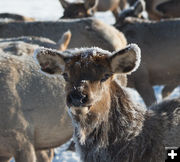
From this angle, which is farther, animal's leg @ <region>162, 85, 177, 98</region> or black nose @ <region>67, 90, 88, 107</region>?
animal's leg @ <region>162, 85, 177, 98</region>

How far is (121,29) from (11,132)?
13.6 feet

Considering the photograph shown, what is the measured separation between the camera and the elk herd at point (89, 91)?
3559 millimetres

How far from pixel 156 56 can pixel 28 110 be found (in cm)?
375

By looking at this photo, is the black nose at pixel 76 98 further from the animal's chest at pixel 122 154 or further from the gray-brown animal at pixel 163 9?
the gray-brown animal at pixel 163 9

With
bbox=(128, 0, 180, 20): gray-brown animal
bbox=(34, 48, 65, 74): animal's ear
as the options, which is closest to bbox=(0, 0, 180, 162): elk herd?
bbox=(34, 48, 65, 74): animal's ear

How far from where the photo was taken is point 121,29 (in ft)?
28.9

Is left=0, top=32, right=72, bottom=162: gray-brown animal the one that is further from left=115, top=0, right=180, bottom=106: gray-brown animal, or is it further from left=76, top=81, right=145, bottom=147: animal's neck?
left=115, top=0, right=180, bottom=106: gray-brown animal

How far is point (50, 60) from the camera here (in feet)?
12.4

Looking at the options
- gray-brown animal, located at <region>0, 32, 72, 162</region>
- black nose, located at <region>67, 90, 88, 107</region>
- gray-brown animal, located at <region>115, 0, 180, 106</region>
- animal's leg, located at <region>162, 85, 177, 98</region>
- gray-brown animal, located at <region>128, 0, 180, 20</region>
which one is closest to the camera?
black nose, located at <region>67, 90, 88, 107</region>

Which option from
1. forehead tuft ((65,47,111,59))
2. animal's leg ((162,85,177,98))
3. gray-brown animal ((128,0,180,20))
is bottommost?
animal's leg ((162,85,177,98))

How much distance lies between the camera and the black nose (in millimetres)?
3295

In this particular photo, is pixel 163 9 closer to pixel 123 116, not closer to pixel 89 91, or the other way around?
pixel 123 116

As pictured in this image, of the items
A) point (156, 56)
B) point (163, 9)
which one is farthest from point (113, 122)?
point (163, 9)

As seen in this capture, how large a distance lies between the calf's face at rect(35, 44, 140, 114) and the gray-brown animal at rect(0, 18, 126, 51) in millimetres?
3826
